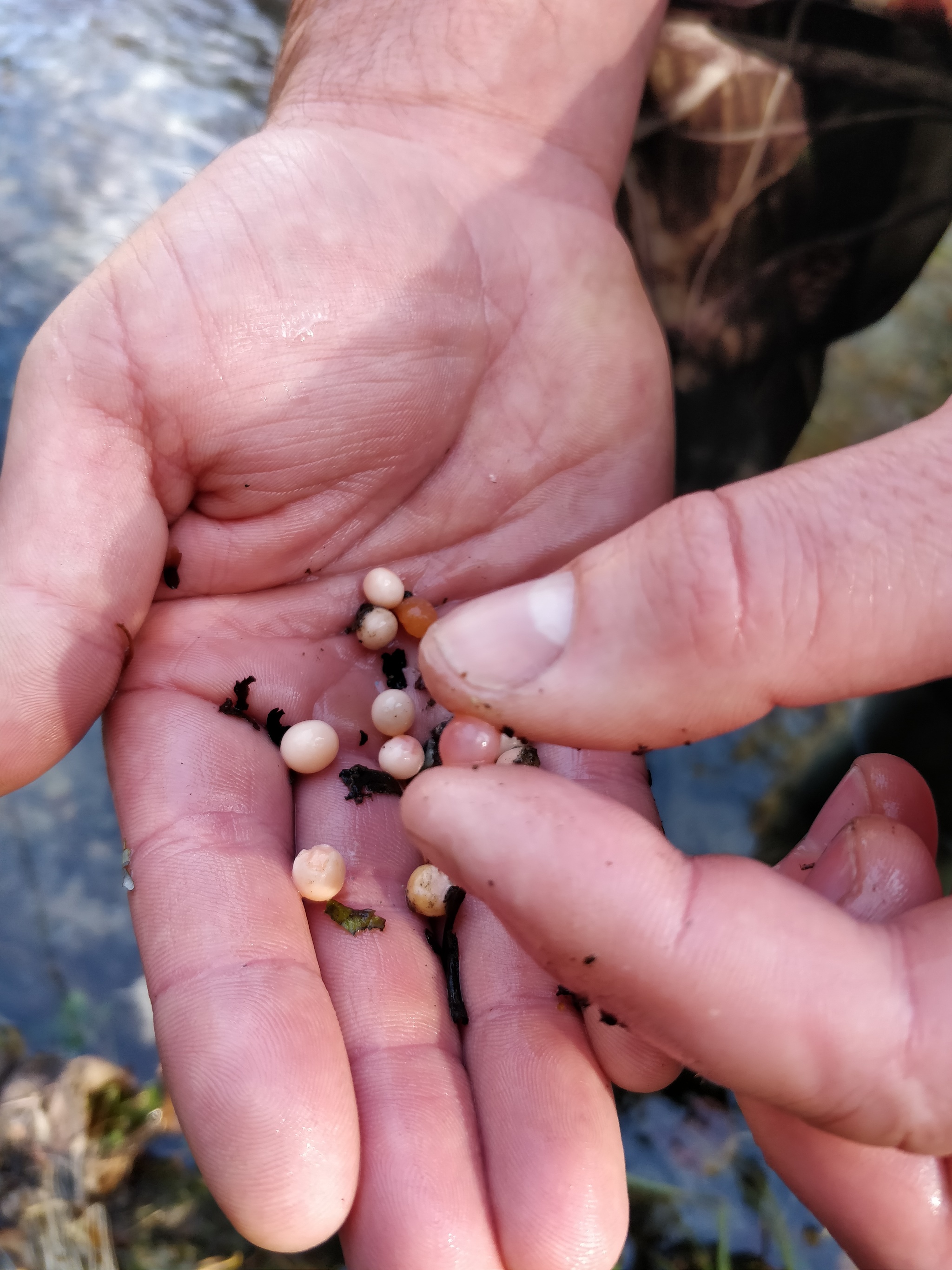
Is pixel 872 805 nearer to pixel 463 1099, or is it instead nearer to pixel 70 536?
pixel 463 1099

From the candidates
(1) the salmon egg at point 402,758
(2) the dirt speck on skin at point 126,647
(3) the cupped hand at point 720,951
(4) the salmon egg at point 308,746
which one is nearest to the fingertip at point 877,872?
(3) the cupped hand at point 720,951

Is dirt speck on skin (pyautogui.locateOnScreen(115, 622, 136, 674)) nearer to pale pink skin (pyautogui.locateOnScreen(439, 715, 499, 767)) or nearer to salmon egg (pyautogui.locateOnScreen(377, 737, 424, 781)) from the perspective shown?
salmon egg (pyautogui.locateOnScreen(377, 737, 424, 781))

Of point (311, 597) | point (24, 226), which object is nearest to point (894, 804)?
point (311, 597)

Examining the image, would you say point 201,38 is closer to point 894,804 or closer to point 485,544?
point 485,544

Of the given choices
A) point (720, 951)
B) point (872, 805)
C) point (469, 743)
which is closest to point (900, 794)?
point (872, 805)

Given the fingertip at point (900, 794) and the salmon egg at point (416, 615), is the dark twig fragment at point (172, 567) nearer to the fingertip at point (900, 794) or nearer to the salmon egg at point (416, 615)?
the salmon egg at point (416, 615)
